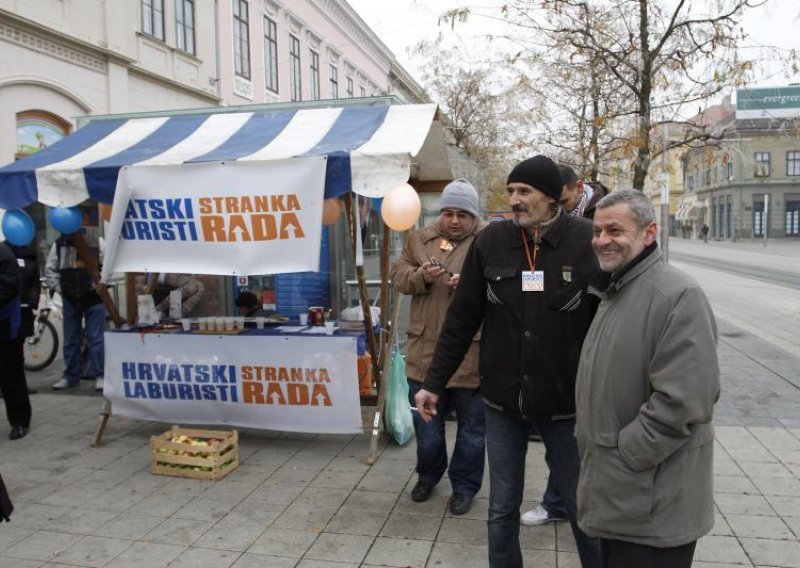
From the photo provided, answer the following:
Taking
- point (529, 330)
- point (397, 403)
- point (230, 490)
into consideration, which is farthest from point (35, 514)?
point (529, 330)

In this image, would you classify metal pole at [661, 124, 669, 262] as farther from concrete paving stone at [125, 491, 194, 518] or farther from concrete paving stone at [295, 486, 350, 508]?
concrete paving stone at [125, 491, 194, 518]

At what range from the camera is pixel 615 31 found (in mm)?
8461

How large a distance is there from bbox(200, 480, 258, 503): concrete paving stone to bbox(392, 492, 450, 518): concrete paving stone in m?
1.05

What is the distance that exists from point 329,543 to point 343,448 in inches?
64.4

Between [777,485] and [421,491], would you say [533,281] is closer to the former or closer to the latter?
[421,491]

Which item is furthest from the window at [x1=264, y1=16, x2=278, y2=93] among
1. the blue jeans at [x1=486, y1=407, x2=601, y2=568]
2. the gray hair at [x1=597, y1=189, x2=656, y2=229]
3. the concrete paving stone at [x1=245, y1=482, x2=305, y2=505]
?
the gray hair at [x1=597, y1=189, x2=656, y2=229]

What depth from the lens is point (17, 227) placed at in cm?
570

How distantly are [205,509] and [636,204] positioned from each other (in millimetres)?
3323

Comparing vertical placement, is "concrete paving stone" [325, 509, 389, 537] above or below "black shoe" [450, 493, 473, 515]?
below

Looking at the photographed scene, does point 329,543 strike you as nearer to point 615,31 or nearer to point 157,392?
point 157,392

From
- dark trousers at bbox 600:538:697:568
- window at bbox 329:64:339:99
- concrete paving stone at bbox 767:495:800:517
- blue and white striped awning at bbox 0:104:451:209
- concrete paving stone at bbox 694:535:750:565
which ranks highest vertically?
window at bbox 329:64:339:99

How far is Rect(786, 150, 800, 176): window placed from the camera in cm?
5559

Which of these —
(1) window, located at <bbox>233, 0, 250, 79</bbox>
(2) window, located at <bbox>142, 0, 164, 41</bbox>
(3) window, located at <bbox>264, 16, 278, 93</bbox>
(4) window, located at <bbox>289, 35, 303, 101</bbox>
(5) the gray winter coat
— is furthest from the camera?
(4) window, located at <bbox>289, 35, 303, 101</bbox>

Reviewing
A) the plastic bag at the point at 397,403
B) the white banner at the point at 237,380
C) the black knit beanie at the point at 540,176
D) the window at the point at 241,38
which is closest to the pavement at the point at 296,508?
the plastic bag at the point at 397,403
